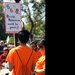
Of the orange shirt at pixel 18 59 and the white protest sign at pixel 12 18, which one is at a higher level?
the white protest sign at pixel 12 18

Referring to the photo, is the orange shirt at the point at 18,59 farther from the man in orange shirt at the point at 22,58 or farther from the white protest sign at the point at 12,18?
the white protest sign at the point at 12,18

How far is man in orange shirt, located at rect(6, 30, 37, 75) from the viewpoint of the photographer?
16.2 ft

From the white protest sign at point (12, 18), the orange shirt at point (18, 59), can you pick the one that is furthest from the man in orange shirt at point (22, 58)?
the white protest sign at point (12, 18)

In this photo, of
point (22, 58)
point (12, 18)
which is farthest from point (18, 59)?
point (12, 18)

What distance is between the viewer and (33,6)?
50.5 metres

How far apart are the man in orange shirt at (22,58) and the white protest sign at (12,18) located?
413cm

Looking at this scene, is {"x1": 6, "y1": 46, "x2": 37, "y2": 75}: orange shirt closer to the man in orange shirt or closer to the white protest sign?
the man in orange shirt

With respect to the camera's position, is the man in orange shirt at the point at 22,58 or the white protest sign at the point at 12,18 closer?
the man in orange shirt at the point at 22,58

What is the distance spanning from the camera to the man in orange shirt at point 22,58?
4.95 m

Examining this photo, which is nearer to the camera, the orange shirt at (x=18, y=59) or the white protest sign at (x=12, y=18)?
the orange shirt at (x=18, y=59)

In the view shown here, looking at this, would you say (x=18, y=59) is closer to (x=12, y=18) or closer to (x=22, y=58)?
(x=22, y=58)

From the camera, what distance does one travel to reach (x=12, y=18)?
30.2ft
